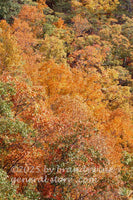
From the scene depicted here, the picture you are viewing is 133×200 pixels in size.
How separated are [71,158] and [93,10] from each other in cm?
5347

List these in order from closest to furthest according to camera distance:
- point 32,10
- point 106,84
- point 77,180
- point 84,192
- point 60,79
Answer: point 77,180 < point 84,192 < point 60,79 < point 106,84 < point 32,10

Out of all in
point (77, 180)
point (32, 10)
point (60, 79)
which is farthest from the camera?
point (32, 10)

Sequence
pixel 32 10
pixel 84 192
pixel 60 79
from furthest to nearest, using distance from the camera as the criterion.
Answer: pixel 32 10 < pixel 60 79 < pixel 84 192

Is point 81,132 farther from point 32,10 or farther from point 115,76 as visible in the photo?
point 32,10

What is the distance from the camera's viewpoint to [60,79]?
24078mm

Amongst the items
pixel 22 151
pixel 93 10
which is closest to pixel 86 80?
pixel 22 151

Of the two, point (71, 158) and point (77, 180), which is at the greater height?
point (71, 158)

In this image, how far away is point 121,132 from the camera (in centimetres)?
2475

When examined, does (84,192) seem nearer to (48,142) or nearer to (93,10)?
(48,142)

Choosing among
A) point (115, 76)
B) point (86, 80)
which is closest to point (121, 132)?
point (86, 80)

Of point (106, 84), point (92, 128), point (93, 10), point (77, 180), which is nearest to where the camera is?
point (77, 180)

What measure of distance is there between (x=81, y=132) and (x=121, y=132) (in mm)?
15437

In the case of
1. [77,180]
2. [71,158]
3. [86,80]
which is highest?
[71,158]

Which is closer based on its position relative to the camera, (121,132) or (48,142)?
(48,142)
